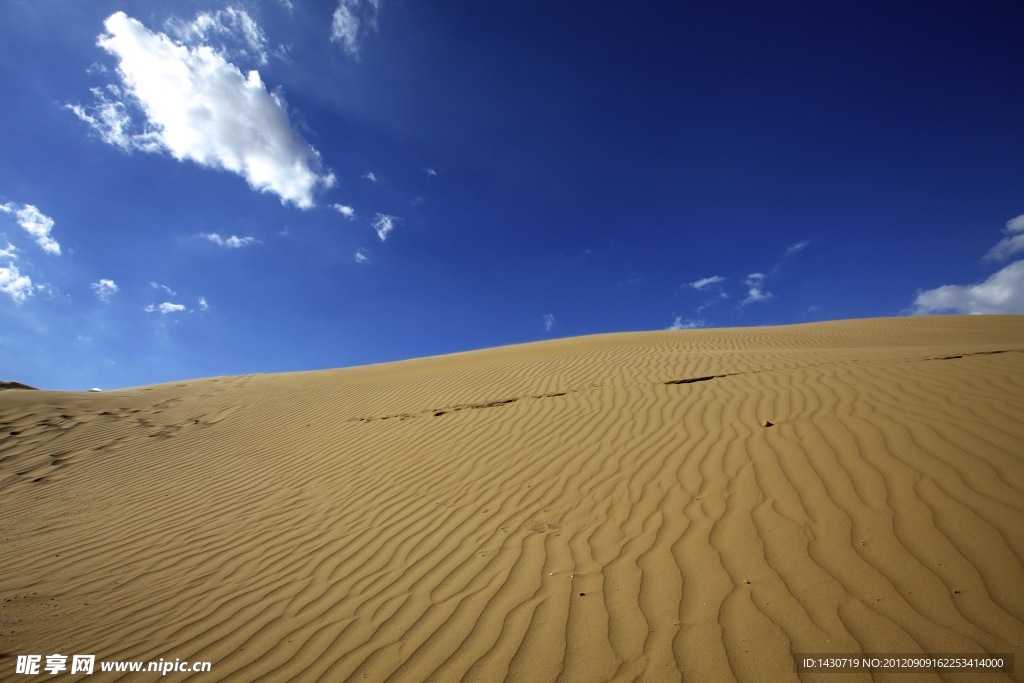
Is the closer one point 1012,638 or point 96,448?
point 1012,638

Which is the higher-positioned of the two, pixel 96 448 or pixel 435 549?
pixel 96 448

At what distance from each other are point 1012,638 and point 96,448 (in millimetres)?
11869

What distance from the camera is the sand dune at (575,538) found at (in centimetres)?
238

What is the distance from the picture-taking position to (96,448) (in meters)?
8.20

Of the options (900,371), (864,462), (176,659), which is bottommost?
(176,659)

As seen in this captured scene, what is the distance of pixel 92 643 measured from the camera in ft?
10.3

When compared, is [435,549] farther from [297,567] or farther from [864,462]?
[864,462]

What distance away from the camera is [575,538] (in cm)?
356

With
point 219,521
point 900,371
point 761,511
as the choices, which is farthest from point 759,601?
point 219,521

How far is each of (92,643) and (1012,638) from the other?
548 cm

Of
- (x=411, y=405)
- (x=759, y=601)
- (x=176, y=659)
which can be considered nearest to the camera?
(x=759, y=601)

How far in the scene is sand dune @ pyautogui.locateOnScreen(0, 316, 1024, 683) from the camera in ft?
7.82

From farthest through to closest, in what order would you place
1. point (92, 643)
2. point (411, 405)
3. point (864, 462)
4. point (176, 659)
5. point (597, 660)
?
1. point (411, 405)
2. point (864, 462)
3. point (92, 643)
4. point (176, 659)
5. point (597, 660)

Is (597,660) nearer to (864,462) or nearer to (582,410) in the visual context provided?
(864,462)
